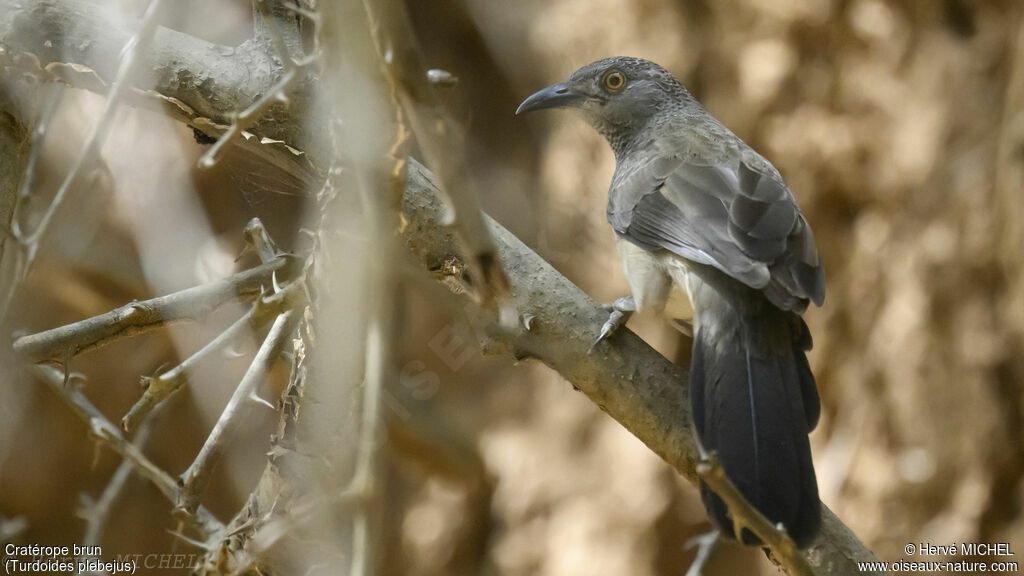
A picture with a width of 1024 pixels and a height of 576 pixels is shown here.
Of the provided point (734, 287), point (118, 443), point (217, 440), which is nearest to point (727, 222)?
point (734, 287)

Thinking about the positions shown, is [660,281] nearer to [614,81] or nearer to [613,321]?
[613,321]

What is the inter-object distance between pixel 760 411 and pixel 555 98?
6.18 feet

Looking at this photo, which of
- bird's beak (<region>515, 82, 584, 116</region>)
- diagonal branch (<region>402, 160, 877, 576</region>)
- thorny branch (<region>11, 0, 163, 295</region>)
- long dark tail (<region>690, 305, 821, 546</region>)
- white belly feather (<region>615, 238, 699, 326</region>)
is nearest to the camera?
thorny branch (<region>11, 0, 163, 295</region>)

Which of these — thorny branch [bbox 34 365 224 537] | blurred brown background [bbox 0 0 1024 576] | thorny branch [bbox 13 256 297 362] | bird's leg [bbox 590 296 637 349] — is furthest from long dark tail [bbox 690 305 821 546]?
blurred brown background [bbox 0 0 1024 576]

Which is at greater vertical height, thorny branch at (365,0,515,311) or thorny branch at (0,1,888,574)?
thorny branch at (365,0,515,311)

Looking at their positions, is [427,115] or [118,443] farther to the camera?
[118,443]

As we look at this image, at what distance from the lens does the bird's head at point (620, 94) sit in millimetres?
3596

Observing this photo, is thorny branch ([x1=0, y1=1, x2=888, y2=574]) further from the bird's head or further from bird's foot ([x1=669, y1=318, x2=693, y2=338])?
the bird's head

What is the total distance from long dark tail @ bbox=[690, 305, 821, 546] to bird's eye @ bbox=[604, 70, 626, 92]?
1.49 meters

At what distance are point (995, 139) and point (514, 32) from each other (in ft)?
9.60

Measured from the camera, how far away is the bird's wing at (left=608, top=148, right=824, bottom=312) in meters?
2.42

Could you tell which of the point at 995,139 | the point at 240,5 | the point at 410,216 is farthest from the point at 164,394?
the point at 995,139

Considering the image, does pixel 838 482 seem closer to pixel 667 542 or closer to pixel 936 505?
pixel 936 505

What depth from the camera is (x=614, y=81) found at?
3.64 metres
